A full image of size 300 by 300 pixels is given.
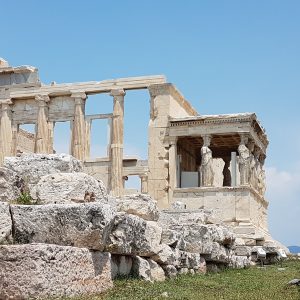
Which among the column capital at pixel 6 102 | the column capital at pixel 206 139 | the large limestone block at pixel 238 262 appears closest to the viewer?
the large limestone block at pixel 238 262

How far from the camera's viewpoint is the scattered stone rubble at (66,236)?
18.1 ft

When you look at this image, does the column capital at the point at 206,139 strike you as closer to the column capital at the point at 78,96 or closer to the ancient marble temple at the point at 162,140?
the ancient marble temple at the point at 162,140

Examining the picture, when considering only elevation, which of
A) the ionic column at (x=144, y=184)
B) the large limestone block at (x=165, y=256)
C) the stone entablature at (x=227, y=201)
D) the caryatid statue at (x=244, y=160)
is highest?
the caryatid statue at (x=244, y=160)

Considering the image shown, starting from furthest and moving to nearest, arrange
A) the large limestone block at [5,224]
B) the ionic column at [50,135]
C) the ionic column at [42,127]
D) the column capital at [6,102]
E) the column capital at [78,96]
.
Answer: the column capital at [6,102], the ionic column at [50,135], the ionic column at [42,127], the column capital at [78,96], the large limestone block at [5,224]

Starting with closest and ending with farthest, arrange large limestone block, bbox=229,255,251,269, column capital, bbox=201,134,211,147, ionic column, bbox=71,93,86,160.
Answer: large limestone block, bbox=229,255,251,269 → column capital, bbox=201,134,211,147 → ionic column, bbox=71,93,86,160

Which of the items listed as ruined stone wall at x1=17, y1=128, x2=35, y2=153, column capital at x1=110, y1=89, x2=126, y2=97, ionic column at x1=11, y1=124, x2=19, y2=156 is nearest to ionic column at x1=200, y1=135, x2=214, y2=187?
column capital at x1=110, y1=89, x2=126, y2=97

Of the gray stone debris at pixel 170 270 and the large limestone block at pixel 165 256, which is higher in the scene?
the large limestone block at pixel 165 256

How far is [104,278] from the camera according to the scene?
6449 millimetres

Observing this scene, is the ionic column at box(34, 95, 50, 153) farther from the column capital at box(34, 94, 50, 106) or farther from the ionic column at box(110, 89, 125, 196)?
the ionic column at box(110, 89, 125, 196)

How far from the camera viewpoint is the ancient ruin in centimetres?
605

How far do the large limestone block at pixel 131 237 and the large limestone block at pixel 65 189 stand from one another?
0.44m

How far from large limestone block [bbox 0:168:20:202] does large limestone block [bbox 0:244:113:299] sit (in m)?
1.37

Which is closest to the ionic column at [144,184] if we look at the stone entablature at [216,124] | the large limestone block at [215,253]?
the stone entablature at [216,124]

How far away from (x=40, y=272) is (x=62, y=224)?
653 millimetres
